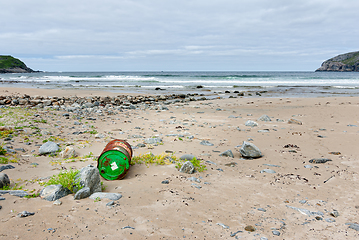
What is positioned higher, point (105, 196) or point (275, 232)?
point (105, 196)

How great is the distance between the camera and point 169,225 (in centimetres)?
281

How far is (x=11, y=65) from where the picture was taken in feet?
381

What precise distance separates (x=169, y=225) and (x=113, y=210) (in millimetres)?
803

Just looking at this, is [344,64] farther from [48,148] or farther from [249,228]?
[48,148]

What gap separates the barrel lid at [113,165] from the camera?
13.1ft

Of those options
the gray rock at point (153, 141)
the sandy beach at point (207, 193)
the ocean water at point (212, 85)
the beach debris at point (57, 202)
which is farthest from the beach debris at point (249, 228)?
the ocean water at point (212, 85)

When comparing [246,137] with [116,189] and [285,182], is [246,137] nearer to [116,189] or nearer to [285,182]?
[285,182]

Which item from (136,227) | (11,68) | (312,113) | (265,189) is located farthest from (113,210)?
(11,68)

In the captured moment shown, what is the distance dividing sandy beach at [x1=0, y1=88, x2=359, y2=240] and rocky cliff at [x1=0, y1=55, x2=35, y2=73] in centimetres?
12885

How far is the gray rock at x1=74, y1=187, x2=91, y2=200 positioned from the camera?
3217 mm

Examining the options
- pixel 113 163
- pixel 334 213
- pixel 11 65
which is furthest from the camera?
pixel 11 65

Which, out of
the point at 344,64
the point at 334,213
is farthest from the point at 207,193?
the point at 344,64

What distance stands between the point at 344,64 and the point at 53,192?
164 metres

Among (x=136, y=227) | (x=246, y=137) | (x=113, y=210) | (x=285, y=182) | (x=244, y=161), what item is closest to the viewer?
(x=136, y=227)
